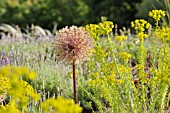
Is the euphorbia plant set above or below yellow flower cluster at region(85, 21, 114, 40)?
below

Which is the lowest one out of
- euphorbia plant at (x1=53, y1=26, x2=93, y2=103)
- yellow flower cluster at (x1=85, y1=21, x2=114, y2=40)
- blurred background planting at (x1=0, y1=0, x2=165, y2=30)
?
euphorbia plant at (x1=53, y1=26, x2=93, y2=103)

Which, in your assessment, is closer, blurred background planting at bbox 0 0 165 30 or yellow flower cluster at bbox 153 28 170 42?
yellow flower cluster at bbox 153 28 170 42

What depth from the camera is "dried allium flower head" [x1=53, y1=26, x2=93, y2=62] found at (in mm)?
3814

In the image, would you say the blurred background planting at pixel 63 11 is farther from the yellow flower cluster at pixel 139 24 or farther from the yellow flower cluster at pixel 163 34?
the yellow flower cluster at pixel 163 34

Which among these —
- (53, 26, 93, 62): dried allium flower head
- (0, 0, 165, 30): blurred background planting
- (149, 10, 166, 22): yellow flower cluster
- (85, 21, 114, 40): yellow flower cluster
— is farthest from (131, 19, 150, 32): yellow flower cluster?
(0, 0, 165, 30): blurred background planting

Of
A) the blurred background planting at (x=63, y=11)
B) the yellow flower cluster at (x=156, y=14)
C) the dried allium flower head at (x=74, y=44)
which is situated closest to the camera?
the dried allium flower head at (x=74, y=44)

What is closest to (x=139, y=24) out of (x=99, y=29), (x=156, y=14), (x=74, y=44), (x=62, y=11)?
(x=156, y=14)

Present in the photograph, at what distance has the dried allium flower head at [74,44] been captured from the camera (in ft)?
12.5

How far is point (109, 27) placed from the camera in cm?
407

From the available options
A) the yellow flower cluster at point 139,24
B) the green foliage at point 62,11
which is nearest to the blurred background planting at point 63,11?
the green foliage at point 62,11

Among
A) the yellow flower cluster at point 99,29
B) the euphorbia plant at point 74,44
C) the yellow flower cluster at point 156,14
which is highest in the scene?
the yellow flower cluster at point 156,14

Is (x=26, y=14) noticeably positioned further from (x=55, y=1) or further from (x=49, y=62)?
(x=49, y=62)

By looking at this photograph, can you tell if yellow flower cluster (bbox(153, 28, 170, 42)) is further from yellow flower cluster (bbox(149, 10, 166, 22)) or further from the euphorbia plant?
the euphorbia plant

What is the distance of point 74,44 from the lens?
381 centimetres
